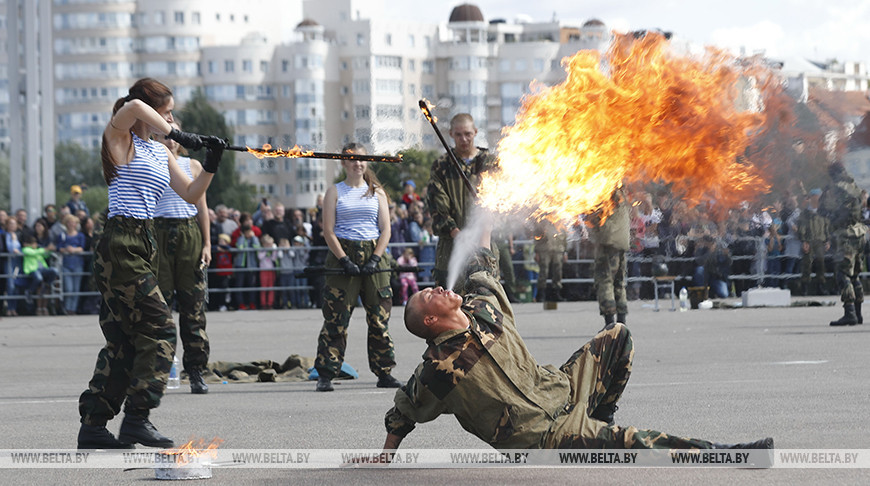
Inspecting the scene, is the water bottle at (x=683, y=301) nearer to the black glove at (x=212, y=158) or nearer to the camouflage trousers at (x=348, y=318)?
the camouflage trousers at (x=348, y=318)

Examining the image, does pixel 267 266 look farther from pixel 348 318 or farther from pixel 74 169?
pixel 74 169

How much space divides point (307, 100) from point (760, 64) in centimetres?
12241

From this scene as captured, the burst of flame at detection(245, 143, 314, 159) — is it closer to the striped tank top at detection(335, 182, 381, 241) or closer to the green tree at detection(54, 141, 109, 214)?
the striped tank top at detection(335, 182, 381, 241)

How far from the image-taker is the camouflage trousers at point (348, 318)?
32.4 feet

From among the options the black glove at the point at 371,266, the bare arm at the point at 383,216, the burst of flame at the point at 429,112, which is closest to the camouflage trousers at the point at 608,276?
the bare arm at the point at 383,216

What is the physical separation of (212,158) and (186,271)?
3.79 metres

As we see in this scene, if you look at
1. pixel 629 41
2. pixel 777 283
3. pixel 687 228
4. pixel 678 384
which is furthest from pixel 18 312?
pixel 629 41

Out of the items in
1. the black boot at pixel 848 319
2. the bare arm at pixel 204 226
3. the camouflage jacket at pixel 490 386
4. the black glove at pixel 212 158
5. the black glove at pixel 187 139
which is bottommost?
the black boot at pixel 848 319

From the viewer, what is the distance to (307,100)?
128500mm

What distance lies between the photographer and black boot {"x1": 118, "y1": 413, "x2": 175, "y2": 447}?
670 centimetres

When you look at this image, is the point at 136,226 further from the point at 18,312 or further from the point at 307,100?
the point at 307,100

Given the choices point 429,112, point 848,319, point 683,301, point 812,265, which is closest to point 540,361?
point 429,112

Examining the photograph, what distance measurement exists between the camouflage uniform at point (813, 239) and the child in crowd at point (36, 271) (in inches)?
494

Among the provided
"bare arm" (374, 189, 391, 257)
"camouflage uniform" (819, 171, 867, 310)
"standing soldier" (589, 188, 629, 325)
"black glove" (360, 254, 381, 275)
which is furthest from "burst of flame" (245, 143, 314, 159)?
"camouflage uniform" (819, 171, 867, 310)
